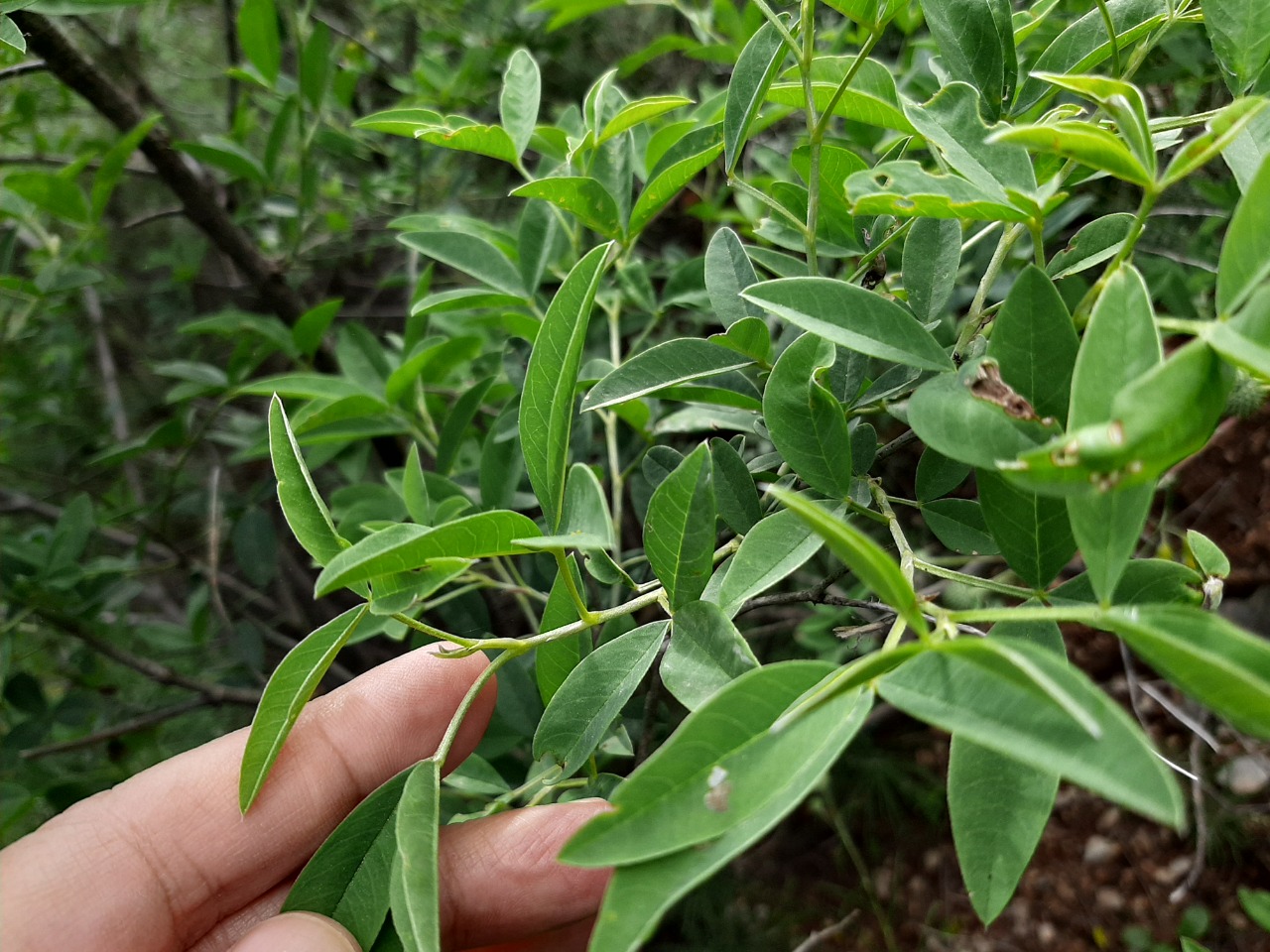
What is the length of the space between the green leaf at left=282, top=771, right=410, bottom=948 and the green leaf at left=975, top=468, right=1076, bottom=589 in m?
0.39

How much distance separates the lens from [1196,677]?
270 mm

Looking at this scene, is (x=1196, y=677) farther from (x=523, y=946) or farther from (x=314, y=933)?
(x=523, y=946)

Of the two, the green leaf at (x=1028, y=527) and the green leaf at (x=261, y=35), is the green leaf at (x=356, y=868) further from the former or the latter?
the green leaf at (x=261, y=35)

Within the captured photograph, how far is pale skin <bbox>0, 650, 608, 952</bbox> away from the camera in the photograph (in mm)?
650

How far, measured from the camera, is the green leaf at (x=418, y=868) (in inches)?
14.6

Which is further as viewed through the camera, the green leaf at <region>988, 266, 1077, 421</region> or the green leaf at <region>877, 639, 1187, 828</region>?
the green leaf at <region>988, 266, 1077, 421</region>

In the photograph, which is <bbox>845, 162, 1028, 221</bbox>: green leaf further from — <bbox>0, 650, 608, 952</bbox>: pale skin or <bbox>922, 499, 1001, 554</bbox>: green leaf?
<bbox>0, 650, 608, 952</bbox>: pale skin

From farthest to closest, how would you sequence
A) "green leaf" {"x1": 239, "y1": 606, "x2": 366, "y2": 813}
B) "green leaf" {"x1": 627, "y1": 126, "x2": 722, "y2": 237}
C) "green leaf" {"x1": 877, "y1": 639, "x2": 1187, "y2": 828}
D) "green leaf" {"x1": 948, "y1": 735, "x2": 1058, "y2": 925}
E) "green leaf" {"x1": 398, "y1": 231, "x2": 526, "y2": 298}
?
1. "green leaf" {"x1": 398, "y1": 231, "x2": 526, "y2": 298}
2. "green leaf" {"x1": 627, "y1": 126, "x2": 722, "y2": 237}
3. "green leaf" {"x1": 239, "y1": 606, "x2": 366, "y2": 813}
4. "green leaf" {"x1": 948, "y1": 735, "x2": 1058, "y2": 925}
5. "green leaf" {"x1": 877, "y1": 639, "x2": 1187, "y2": 828}

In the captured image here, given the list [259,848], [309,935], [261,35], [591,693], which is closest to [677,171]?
[591,693]

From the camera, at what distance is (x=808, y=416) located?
1.44ft

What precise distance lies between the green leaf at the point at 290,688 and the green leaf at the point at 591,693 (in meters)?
0.13

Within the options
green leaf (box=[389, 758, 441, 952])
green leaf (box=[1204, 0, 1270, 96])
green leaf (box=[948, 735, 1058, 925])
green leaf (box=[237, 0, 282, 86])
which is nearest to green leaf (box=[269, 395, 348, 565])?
green leaf (box=[389, 758, 441, 952])

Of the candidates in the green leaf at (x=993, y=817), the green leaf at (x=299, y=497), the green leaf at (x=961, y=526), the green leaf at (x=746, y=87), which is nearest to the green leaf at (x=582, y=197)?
the green leaf at (x=746, y=87)

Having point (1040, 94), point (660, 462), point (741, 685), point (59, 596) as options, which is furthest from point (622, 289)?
point (59, 596)
